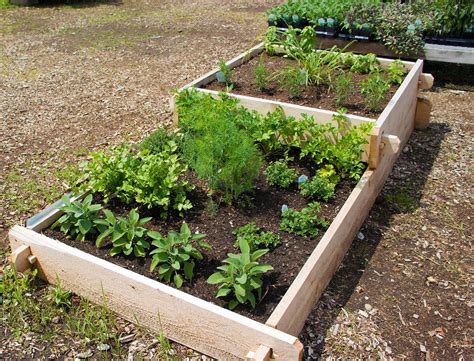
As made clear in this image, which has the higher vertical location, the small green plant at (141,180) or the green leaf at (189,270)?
the small green plant at (141,180)

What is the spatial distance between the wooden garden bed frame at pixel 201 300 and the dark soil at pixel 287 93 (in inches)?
24.4

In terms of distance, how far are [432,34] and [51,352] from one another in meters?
5.43

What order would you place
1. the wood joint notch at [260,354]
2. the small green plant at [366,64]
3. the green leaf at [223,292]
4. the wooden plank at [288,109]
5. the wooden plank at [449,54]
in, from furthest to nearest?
the wooden plank at [449,54] < the small green plant at [366,64] < the wooden plank at [288,109] < the green leaf at [223,292] < the wood joint notch at [260,354]

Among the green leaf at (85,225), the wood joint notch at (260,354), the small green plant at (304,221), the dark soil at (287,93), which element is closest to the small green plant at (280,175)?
the small green plant at (304,221)

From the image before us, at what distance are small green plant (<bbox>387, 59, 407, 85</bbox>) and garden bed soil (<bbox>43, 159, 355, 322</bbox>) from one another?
137 cm

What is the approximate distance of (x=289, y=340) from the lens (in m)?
2.53

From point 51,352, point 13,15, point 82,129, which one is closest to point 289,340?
point 51,352

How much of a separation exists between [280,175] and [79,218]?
143 cm

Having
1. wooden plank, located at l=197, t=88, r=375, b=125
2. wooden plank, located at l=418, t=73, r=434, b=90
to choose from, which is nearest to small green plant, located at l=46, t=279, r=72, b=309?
wooden plank, located at l=197, t=88, r=375, b=125

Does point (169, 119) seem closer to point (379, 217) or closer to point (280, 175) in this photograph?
point (280, 175)

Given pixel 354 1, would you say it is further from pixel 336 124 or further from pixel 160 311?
pixel 160 311

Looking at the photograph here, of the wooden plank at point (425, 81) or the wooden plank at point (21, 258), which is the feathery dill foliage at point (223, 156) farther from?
the wooden plank at point (425, 81)

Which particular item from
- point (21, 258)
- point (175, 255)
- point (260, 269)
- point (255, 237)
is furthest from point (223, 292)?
point (21, 258)

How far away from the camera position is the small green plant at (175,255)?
3057mm
